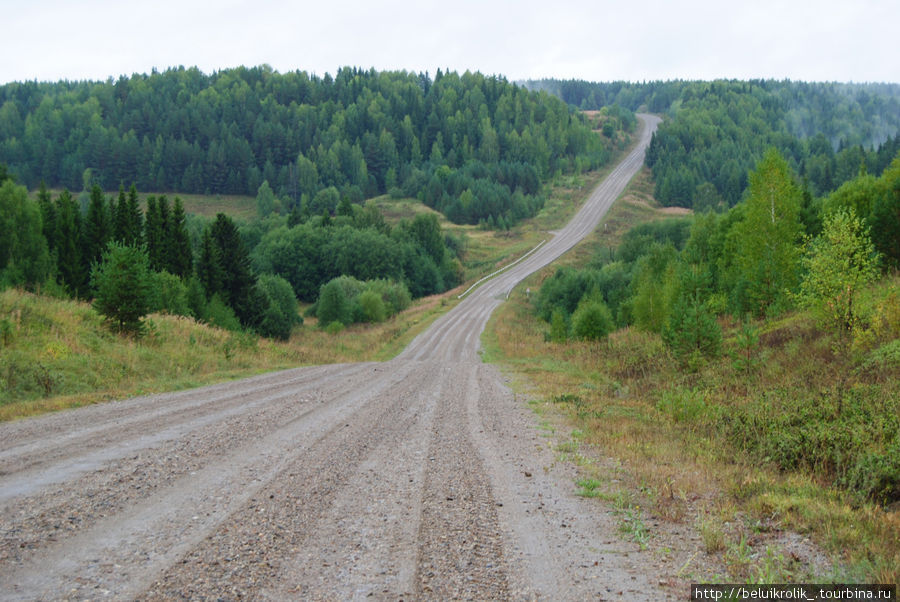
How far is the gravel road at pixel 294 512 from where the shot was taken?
4.83 m

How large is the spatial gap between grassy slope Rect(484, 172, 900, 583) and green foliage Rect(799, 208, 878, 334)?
832 millimetres

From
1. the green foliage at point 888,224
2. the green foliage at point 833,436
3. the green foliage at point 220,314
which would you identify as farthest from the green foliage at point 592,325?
the green foliage at point 833,436

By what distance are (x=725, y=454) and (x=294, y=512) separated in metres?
6.83

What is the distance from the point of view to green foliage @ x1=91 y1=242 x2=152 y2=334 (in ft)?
69.8

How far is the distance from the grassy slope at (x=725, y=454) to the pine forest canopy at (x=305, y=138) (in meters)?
106

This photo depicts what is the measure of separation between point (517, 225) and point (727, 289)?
8541 centimetres

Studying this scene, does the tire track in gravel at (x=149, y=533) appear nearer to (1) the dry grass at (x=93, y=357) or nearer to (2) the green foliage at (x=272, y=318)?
(1) the dry grass at (x=93, y=357)

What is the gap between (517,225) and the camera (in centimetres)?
12788

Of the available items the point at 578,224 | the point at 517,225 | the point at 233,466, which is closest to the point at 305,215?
the point at 517,225

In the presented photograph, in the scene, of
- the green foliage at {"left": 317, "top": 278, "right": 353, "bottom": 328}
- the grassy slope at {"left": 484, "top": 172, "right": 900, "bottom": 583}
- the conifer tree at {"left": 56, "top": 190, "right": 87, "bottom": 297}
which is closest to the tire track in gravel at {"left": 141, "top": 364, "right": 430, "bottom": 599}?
the grassy slope at {"left": 484, "top": 172, "right": 900, "bottom": 583}

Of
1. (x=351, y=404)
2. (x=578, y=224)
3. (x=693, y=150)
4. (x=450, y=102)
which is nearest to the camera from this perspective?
(x=351, y=404)

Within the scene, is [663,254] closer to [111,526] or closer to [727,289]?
[727,289]

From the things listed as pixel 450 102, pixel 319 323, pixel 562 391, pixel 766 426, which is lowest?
pixel 319 323

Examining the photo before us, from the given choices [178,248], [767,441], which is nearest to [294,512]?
[767,441]
